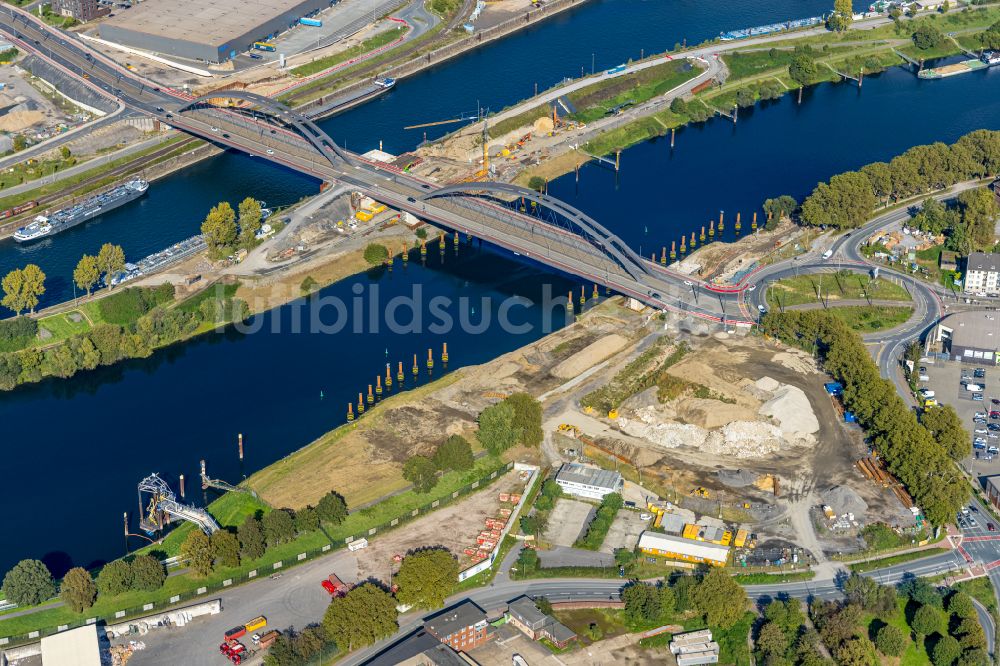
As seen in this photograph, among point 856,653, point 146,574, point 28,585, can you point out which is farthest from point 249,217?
point 856,653

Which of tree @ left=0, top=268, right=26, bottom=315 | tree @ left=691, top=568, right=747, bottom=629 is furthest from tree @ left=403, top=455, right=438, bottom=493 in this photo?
tree @ left=0, top=268, right=26, bottom=315

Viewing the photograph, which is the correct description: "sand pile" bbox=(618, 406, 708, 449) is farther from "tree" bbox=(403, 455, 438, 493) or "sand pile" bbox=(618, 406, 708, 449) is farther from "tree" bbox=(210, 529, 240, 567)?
"tree" bbox=(210, 529, 240, 567)

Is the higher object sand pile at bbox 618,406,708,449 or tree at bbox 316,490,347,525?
sand pile at bbox 618,406,708,449

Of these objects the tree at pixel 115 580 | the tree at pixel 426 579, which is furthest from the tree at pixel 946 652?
the tree at pixel 115 580

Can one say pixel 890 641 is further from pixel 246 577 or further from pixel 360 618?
pixel 246 577

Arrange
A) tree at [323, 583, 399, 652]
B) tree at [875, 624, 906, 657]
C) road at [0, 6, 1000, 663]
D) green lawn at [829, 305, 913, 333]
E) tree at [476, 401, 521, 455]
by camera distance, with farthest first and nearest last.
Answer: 1. green lawn at [829, 305, 913, 333]
2. tree at [476, 401, 521, 455]
3. road at [0, 6, 1000, 663]
4. tree at [323, 583, 399, 652]
5. tree at [875, 624, 906, 657]
